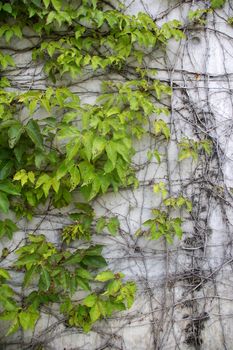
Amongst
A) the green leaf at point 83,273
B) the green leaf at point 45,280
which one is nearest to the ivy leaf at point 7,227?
the green leaf at point 45,280

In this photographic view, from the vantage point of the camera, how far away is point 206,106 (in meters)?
2.32

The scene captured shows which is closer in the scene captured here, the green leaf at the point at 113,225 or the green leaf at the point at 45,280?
the green leaf at the point at 45,280

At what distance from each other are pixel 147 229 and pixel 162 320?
555mm

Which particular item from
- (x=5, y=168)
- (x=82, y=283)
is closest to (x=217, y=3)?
(x=5, y=168)

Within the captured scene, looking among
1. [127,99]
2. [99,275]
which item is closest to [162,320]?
[99,275]

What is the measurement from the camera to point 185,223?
2.28m

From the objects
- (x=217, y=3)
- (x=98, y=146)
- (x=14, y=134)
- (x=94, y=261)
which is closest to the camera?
(x=98, y=146)

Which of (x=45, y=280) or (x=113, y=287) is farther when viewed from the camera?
(x=113, y=287)

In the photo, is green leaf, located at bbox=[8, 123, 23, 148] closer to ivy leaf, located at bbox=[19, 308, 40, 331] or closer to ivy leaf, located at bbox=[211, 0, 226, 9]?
ivy leaf, located at bbox=[19, 308, 40, 331]

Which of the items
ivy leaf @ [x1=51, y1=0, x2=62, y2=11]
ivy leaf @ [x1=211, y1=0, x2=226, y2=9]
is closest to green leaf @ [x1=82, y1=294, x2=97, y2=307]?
ivy leaf @ [x1=51, y1=0, x2=62, y2=11]

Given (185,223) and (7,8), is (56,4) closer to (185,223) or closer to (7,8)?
Result: (7,8)

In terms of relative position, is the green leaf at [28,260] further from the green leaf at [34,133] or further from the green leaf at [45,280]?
the green leaf at [34,133]

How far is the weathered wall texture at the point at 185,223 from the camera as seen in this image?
224cm

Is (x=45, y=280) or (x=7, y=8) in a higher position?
(x=7, y=8)
